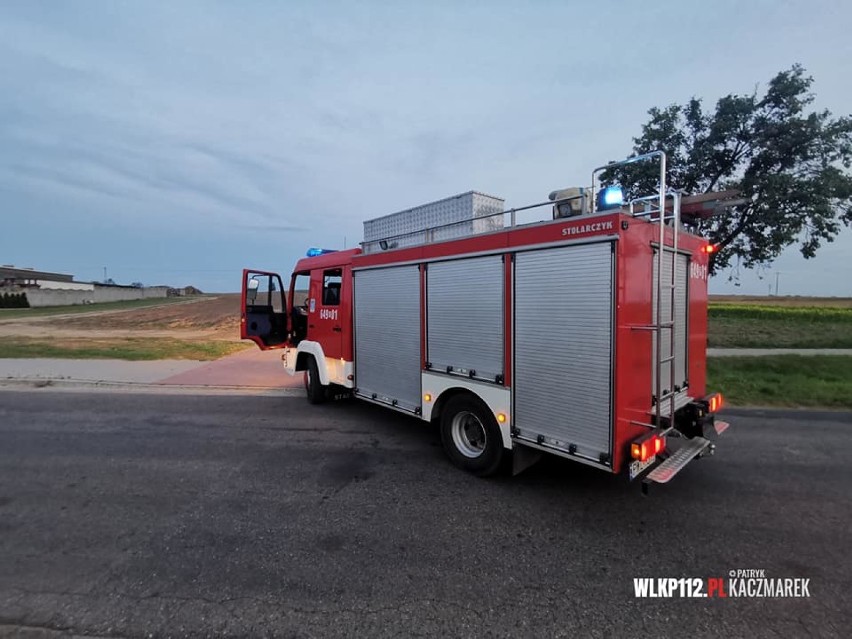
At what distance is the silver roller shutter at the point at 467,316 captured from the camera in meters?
4.21

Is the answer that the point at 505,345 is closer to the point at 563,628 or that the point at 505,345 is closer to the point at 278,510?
the point at 563,628

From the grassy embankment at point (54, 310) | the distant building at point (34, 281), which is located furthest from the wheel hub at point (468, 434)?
the distant building at point (34, 281)

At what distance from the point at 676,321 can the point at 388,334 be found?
11.0ft

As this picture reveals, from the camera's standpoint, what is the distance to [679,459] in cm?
372

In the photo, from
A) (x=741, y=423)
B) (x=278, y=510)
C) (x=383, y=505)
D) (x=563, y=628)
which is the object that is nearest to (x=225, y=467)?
(x=278, y=510)

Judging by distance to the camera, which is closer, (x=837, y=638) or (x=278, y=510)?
(x=837, y=638)

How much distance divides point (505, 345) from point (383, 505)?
192 centimetres

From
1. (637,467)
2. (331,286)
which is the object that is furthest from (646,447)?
(331,286)

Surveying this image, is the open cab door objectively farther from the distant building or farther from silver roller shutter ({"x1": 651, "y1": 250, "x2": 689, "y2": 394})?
the distant building

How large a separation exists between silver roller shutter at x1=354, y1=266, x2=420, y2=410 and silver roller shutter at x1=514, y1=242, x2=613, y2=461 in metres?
1.59

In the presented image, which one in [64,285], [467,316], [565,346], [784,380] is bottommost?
[784,380]

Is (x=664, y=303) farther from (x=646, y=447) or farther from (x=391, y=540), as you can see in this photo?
(x=391, y=540)

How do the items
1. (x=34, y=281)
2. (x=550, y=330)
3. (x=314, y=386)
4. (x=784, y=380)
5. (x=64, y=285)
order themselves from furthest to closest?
1. (x=64, y=285)
2. (x=34, y=281)
3. (x=784, y=380)
4. (x=314, y=386)
5. (x=550, y=330)

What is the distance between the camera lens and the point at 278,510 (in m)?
3.86
